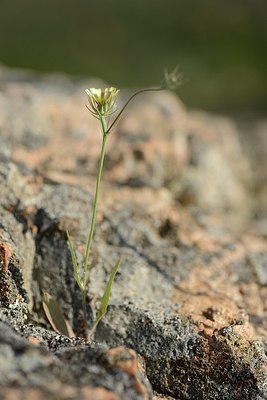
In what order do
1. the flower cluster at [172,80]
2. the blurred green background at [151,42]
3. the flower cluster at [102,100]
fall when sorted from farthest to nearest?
the blurred green background at [151,42] → the flower cluster at [172,80] → the flower cluster at [102,100]

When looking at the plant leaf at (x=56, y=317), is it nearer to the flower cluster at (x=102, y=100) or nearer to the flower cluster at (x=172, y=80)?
the flower cluster at (x=102, y=100)

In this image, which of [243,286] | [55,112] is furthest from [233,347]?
[55,112]

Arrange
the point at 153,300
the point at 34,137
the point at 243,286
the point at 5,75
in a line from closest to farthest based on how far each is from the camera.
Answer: the point at 153,300 → the point at 243,286 → the point at 34,137 → the point at 5,75

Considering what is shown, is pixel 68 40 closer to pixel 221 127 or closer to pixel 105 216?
pixel 221 127

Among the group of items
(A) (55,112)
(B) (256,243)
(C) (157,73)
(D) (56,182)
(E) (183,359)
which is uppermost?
(C) (157,73)

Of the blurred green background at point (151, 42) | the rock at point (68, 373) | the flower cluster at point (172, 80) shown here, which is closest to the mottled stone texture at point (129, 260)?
the rock at point (68, 373)

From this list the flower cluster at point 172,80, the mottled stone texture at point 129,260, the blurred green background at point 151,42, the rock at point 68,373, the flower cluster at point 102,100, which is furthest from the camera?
the blurred green background at point 151,42

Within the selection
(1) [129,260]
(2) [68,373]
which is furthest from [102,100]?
(2) [68,373]
